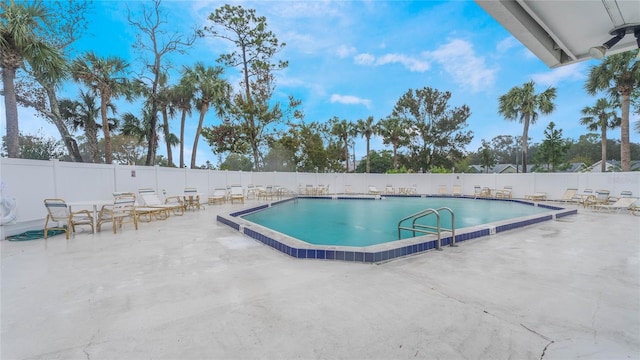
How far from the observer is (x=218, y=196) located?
1182 cm

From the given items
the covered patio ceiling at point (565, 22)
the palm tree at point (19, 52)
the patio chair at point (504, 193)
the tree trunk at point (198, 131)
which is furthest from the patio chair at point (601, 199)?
the tree trunk at point (198, 131)

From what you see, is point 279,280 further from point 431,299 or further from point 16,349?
point 16,349

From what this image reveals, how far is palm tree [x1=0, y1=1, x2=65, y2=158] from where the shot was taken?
5941mm

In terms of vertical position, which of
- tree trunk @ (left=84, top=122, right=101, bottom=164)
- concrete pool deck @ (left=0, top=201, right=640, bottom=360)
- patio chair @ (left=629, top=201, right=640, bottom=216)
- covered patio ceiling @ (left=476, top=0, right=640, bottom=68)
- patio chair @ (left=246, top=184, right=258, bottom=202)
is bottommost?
patio chair @ (left=629, top=201, right=640, bottom=216)

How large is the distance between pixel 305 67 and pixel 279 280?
20818 millimetres

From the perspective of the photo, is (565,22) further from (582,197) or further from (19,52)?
(582,197)

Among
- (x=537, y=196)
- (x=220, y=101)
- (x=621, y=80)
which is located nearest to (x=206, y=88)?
(x=220, y=101)

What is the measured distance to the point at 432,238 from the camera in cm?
445

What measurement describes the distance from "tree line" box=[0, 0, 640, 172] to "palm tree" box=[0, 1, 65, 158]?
22 mm

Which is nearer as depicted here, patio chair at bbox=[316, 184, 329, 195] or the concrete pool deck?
the concrete pool deck

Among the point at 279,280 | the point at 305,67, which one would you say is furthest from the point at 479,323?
the point at 305,67

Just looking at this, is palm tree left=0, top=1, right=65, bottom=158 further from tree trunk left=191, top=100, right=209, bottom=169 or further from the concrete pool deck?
tree trunk left=191, top=100, right=209, bottom=169

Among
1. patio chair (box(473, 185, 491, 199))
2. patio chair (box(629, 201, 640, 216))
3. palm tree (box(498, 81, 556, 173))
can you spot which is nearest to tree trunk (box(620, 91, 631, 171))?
palm tree (box(498, 81, 556, 173))

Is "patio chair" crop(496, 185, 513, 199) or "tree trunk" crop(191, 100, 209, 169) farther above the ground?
"tree trunk" crop(191, 100, 209, 169)
